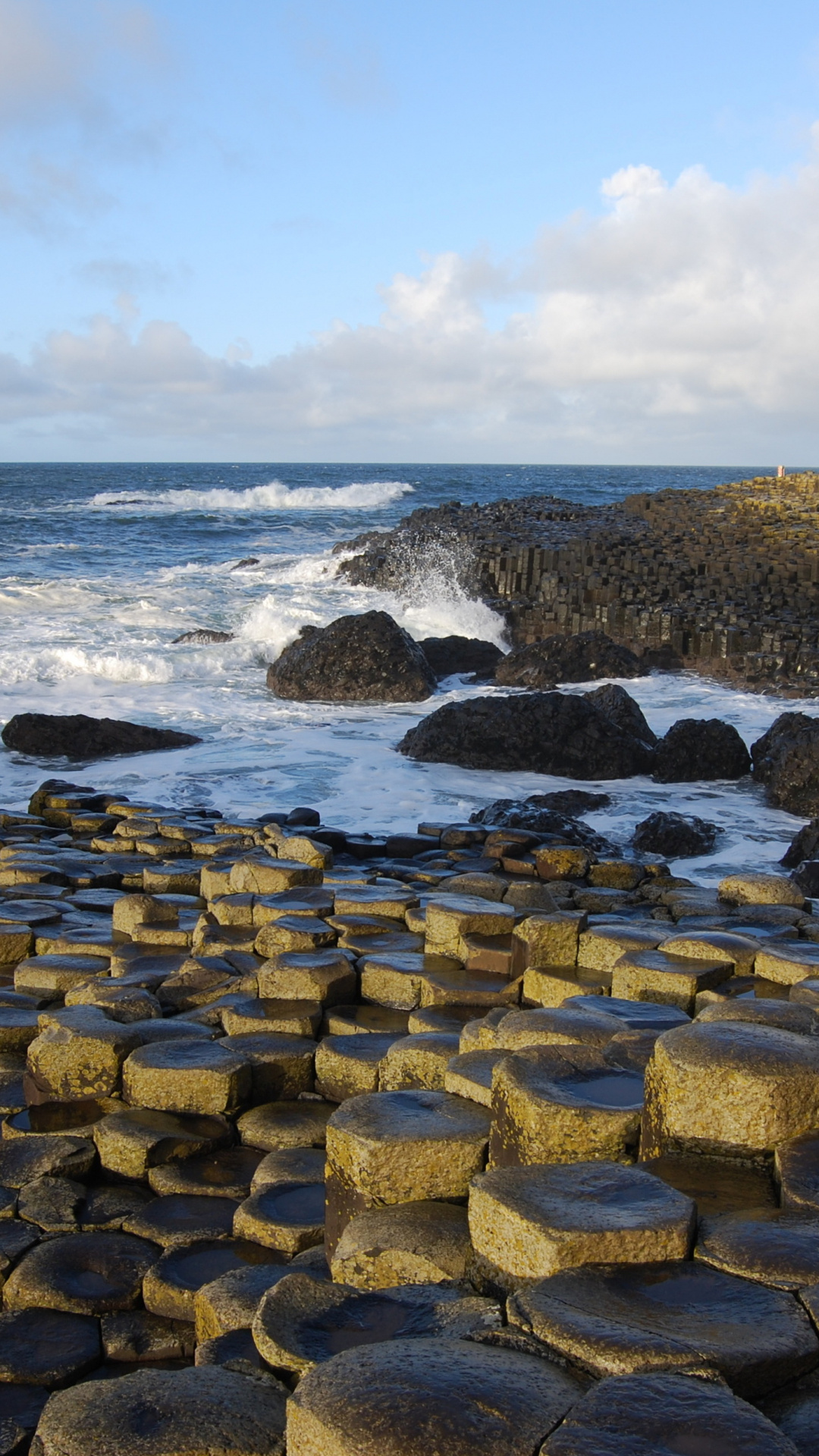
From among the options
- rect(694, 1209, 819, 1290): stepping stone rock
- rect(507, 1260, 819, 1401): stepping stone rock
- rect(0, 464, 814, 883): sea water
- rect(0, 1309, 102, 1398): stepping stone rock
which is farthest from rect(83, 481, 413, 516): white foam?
rect(507, 1260, 819, 1401): stepping stone rock

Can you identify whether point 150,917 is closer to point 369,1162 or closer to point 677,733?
point 369,1162

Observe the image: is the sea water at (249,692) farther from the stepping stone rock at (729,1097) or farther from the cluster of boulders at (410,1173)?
the stepping stone rock at (729,1097)

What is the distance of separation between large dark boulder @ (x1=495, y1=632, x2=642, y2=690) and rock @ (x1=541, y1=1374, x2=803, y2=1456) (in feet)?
39.2

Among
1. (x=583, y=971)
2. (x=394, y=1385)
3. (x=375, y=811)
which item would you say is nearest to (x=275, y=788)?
(x=375, y=811)

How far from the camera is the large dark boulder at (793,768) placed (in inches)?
351

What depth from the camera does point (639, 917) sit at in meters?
5.11

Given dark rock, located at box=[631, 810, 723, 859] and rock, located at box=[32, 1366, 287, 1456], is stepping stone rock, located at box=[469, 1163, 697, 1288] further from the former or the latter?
dark rock, located at box=[631, 810, 723, 859]

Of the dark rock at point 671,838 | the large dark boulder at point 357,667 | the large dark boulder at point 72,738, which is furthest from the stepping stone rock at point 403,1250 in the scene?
the large dark boulder at point 357,667

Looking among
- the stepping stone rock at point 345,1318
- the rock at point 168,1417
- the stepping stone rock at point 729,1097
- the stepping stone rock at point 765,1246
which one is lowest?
the rock at point 168,1417

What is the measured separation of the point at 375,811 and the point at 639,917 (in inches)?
154

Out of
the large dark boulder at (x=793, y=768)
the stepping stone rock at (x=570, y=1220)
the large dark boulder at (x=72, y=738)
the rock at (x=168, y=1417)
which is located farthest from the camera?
the large dark boulder at (x=72, y=738)

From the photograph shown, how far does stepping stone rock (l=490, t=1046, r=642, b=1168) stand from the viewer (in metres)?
2.47

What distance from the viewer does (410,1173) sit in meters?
2.57

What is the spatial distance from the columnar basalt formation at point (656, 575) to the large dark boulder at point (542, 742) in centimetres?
549
